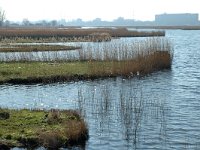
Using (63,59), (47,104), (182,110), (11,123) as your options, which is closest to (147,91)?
(182,110)

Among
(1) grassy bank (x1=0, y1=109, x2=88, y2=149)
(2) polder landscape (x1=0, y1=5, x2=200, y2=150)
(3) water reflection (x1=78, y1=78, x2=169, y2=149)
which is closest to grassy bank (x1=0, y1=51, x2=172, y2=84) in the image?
(2) polder landscape (x1=0, y1=5, x2=200, y2=150)

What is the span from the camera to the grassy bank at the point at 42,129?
1528cm

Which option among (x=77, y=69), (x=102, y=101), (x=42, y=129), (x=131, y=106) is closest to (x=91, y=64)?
(x=77, y=69)

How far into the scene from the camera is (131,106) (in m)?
20.2

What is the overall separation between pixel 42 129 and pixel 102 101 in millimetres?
6587

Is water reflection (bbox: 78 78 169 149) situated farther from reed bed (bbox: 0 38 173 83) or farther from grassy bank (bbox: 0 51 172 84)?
reed bed (bbox: 0 38 173 83)

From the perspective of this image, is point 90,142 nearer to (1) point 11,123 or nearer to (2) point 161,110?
(1) point 11,123

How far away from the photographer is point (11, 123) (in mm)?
17219

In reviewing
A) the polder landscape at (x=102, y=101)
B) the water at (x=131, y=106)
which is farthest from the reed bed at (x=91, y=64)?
the water at (x=131, y=106)

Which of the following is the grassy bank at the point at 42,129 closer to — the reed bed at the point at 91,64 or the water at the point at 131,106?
the water at the point at 131,106

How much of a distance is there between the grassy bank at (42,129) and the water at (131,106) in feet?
2.49

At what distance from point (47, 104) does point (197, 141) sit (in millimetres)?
9070

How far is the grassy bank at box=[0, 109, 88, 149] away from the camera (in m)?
15.3

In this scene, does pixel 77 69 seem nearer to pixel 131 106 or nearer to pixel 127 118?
pixel 131 106
